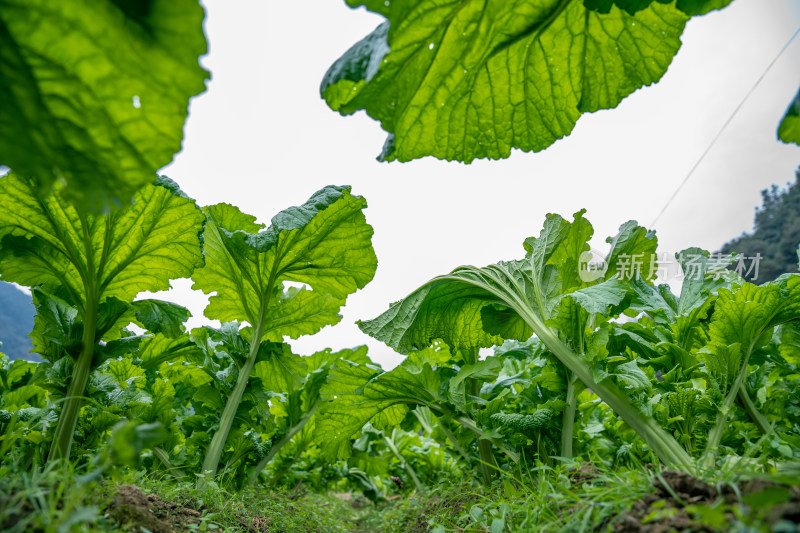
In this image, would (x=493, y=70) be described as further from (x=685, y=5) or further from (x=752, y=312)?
(x=752, y=312)

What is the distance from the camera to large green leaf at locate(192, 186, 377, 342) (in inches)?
96.6

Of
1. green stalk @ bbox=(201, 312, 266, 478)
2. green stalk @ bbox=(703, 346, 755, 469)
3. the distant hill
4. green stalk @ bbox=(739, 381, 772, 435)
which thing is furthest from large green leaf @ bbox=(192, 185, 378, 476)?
the distant hill

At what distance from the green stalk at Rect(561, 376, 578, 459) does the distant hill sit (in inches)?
164

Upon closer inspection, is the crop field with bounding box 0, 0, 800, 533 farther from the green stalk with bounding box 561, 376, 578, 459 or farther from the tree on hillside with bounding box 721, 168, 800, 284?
the tree on hillside with bounding box 721, 168, 800, 284

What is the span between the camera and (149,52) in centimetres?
81

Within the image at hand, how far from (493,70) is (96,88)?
111 cm

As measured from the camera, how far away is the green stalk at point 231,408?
2.39 meters

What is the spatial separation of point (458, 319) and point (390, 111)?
1.55 metres

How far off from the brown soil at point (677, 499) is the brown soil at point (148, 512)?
1.14 m

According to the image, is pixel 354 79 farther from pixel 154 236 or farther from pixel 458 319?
pixel 458 319

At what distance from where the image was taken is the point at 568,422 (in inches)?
85.4

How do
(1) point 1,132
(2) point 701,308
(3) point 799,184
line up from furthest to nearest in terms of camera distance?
(3) point 799,184 → (2) point 701,308 → (1) point 1,132

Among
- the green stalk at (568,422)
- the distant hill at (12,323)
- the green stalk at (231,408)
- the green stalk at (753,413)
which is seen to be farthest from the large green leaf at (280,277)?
the distant hill at (12,323)

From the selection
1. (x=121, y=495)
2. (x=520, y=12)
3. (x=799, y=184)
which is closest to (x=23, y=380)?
(x=121, y=495)
